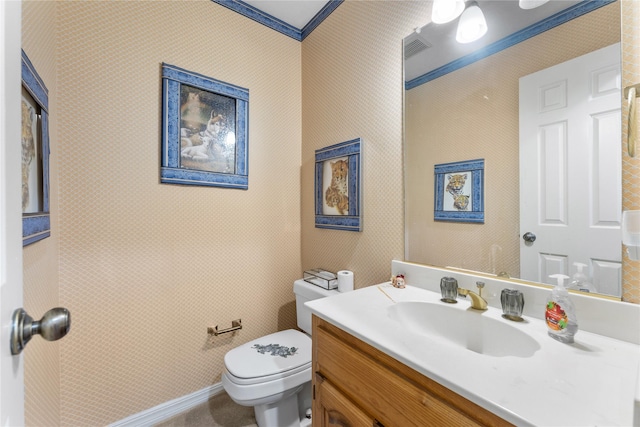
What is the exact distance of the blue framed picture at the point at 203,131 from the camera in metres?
1.52

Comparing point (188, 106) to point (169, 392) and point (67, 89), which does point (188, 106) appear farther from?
point (169, 392)

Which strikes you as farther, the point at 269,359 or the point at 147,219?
the point at 147,219

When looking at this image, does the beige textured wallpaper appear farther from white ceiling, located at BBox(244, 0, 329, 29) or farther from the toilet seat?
the toilet seat

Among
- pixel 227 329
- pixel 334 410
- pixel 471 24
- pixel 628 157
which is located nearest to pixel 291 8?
pixel 471 24

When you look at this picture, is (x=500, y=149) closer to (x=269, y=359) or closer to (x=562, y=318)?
(x=562, y=318)

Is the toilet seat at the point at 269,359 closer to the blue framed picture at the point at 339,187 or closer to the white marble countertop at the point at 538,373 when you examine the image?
the white marble countertop at the point at 538,373

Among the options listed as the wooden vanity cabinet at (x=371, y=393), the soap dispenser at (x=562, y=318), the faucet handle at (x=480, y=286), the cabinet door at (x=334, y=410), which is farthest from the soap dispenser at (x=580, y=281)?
the cabinet door at (x=334, y=410)

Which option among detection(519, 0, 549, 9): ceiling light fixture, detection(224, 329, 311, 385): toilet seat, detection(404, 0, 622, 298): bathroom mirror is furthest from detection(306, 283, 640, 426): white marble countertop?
detection(519, 0, 549, 9): ceiling light fixture

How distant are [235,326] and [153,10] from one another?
1885 mm

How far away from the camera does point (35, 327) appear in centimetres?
43

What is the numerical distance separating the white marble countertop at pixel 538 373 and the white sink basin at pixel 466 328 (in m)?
0.04

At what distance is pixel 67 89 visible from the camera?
1.26m

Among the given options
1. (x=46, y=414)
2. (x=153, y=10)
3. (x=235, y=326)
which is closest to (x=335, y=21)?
(x=153, y=10)

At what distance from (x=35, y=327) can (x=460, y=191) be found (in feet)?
4.41
